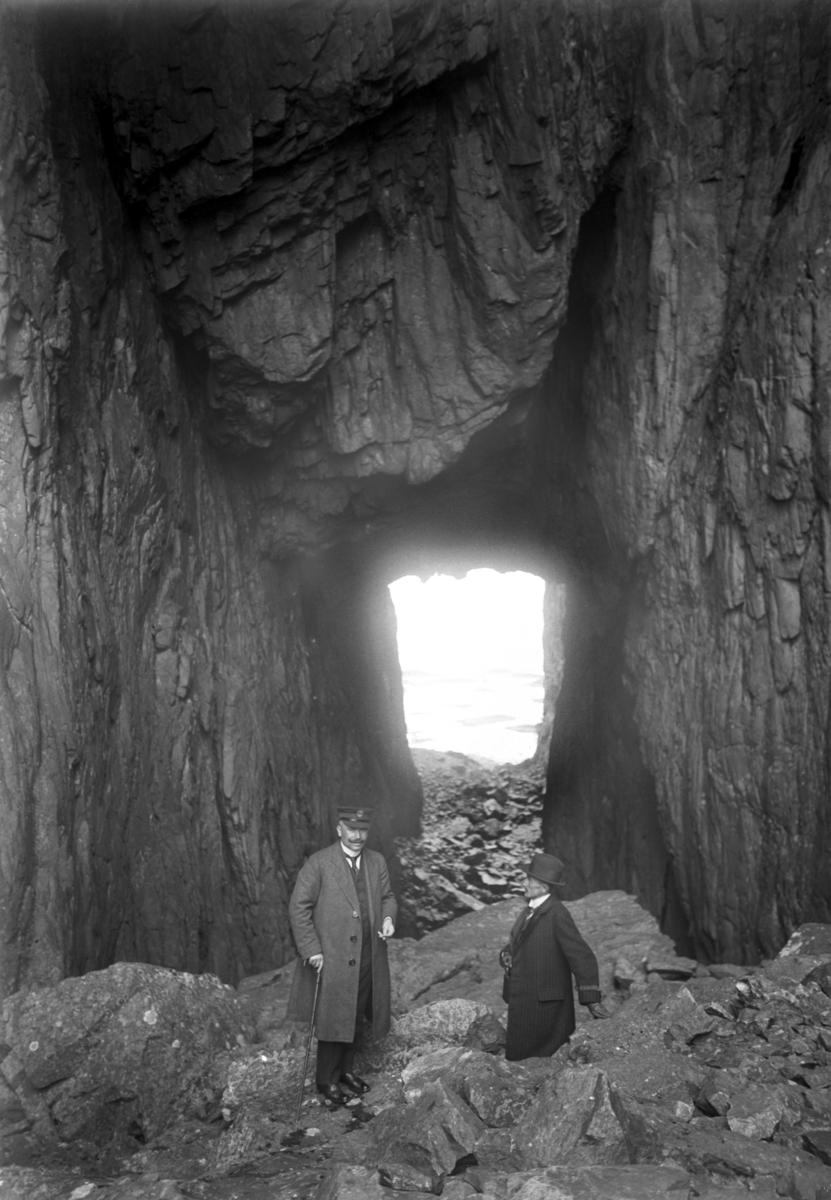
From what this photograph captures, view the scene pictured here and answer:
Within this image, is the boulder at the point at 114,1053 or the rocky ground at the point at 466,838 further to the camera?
the rocky ground at the point at 466,838

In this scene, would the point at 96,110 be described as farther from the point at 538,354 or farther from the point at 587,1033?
A: the point at 587,1033

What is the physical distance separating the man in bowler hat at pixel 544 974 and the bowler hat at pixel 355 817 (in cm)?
97

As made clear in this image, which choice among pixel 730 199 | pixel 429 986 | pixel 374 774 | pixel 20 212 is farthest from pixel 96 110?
pixel 374 774

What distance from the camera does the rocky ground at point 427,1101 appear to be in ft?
12.4

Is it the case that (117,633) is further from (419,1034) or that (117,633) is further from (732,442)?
(732,442)

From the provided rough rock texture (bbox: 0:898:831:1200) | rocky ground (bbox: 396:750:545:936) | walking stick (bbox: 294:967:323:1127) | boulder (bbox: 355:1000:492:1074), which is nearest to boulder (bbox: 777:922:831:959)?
rough rock texture (bbox: 0:898:831:1200)

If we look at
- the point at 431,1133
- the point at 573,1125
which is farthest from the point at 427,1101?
the point at 573,1125

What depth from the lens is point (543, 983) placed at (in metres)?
5.24

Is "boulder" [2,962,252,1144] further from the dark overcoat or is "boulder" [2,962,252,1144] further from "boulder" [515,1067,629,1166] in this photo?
"boulder" [515,1067,629,1166]

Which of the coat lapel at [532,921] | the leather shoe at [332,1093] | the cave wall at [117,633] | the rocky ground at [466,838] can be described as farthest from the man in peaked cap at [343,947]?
the rocky ground at [466,838]

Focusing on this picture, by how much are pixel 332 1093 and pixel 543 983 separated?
1279 millimetres

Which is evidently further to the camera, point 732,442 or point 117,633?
point 732,442

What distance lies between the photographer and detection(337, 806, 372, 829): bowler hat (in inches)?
216

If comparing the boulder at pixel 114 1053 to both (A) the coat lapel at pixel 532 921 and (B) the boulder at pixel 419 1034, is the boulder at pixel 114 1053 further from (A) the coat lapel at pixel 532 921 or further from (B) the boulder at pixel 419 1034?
(A) the coat lapel at pixel 532 921
